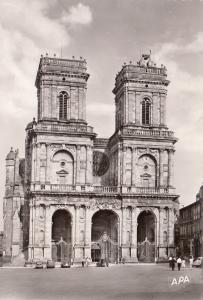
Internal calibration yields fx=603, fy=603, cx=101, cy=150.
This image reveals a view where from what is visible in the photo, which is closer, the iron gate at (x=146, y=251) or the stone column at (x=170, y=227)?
the stone column at (x=170, y=227)

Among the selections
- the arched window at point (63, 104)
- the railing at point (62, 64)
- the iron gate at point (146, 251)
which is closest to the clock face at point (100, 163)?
the arched window at point (63, 104)

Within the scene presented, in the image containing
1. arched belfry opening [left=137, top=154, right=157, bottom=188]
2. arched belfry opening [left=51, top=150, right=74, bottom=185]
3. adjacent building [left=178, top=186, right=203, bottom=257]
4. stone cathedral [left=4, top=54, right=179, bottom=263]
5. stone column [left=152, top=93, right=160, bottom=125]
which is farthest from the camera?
adjacent building [left=178, top=186, right=203, bottom=257]

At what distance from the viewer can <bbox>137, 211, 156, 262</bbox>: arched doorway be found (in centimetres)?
5943

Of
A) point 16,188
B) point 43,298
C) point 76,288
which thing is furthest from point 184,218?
point 43,298

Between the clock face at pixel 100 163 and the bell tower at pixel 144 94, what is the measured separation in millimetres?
4426

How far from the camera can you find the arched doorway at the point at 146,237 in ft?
195

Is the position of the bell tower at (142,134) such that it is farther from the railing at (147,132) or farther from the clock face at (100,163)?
the clock face at (100,163)

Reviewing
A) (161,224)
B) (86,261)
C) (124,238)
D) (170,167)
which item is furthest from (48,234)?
(170,167)

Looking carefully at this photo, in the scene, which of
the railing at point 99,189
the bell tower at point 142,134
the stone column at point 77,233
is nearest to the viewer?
the stone column at point 77,233

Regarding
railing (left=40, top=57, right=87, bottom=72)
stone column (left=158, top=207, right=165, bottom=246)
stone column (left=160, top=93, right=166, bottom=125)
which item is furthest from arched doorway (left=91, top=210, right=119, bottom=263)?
railing (left=40, top=57, right=87, bottom=72)

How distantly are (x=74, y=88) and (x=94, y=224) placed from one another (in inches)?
549

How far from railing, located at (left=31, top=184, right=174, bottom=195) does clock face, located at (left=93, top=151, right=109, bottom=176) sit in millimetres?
4167

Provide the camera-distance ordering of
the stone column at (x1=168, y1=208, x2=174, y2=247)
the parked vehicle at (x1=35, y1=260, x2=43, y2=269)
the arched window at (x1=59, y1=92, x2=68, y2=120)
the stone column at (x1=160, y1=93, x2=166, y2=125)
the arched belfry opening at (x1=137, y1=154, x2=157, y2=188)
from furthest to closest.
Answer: the stone column at (x1=160, y1=93, x2=166, y2=125)
the arched window at (x1=59, y1=92, x2=68, y2=120)
the arched belfry opening at (x1=137, y1=154, x2=157, y2=188)
the stone column at (x1=168, y1=208, x2=174, y2=247)
the parked vehicle at (x1=35, y1=260, x2=43, y2=269)

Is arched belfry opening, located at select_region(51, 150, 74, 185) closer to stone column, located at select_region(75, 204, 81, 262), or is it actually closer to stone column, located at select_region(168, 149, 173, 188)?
stone column, located at select_region(75, 204, 81, 262)
